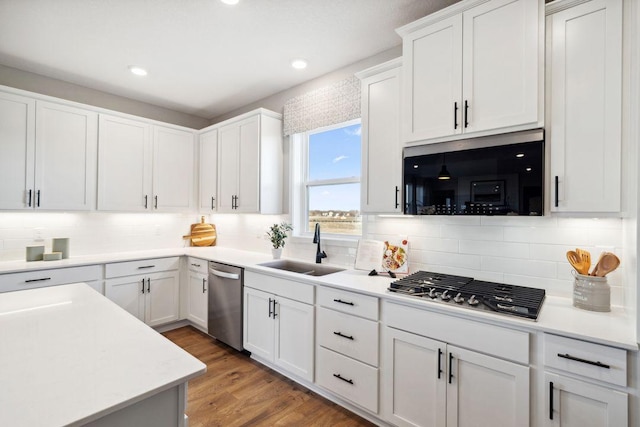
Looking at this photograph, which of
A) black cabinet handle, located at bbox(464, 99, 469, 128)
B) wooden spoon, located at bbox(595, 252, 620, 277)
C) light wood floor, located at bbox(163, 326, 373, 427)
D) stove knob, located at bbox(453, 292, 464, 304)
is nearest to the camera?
wooden spoon, located at bbox(595, 252, 620, 277)

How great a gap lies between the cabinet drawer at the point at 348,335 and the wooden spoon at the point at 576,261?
1.13 metres

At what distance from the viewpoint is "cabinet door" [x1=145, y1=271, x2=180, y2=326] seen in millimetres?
3418

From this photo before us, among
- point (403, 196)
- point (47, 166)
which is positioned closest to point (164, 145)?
point (47, 166)

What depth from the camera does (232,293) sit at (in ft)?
9.80

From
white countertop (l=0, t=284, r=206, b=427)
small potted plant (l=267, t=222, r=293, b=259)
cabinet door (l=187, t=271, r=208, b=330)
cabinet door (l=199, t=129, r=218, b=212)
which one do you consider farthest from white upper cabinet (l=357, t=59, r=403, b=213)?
cabinet door (l=199, t=129, r=218, b=212)

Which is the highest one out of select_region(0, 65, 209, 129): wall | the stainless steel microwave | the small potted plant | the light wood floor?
select_region(0, 65, 209, 129): wall

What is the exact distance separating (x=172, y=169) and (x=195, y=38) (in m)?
1.87

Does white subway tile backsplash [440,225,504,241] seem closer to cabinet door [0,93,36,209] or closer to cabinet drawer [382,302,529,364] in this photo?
cabinet drawer [382,302,529,364]

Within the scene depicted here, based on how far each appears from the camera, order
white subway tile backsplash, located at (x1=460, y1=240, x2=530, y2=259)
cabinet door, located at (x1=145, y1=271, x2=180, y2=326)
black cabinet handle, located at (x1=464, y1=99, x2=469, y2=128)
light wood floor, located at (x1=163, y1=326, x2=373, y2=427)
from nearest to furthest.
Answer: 1. black cabinet handle, located at (x1=464, y1=99, x2=469, y2=128)
2. white subway tile backsplash, located at (x1=460, y1=240, x2=530, y2=259)
3. light wood floor, located at (x1=163, y1=326, x2=373, y2=427)
4. cabinet door, located at (x1=145, y1=271, x2=180, y2=326)

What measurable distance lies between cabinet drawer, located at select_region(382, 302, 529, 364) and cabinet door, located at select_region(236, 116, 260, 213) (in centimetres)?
192

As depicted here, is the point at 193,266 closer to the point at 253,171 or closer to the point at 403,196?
the point at 253,171

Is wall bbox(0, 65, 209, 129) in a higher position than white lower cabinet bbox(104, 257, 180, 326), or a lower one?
higher

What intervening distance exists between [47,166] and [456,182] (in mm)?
3626

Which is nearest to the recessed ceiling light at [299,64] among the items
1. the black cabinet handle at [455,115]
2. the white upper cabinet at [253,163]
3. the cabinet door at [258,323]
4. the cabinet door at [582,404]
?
the white upper cabinet at [253,163]
